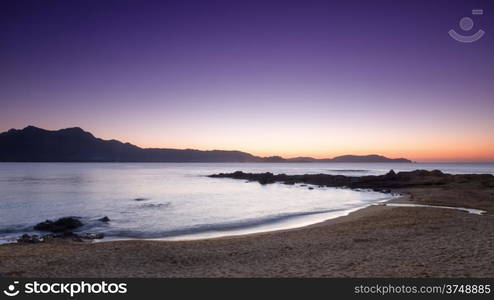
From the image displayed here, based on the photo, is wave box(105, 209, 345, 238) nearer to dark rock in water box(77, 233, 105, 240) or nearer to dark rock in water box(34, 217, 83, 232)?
dark rock in water box(77, 233, 105, 240)

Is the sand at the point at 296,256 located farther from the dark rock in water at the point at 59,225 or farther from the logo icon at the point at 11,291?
the dark rock in water at the point at 59,225

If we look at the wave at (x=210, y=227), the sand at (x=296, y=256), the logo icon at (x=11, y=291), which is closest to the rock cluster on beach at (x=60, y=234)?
the sand at (x=296, y=256)

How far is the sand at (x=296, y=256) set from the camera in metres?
12.7

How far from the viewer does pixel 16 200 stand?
46.6m

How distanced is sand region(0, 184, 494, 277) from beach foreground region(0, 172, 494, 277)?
29mm

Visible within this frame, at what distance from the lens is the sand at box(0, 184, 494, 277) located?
12680 mm

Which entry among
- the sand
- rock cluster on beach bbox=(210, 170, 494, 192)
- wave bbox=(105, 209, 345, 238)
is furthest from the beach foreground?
rock cluster on beach bbox=(210, 170, 494, 192)

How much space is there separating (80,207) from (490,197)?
4582 cm

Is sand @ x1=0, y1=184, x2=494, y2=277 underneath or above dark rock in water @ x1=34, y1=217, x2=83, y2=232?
above

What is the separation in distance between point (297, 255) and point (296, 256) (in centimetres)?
20

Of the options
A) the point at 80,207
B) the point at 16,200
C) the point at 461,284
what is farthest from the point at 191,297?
the point at 16,200

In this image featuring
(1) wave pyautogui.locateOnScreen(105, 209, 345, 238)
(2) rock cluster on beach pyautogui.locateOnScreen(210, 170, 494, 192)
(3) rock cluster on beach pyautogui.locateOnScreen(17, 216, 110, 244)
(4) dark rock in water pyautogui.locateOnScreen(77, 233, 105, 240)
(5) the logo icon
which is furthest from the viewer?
(2) rock cluster on beach pyautogui.locateOnScreen(210, 170, 494, 192)

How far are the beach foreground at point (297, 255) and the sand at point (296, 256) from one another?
29 millimetres

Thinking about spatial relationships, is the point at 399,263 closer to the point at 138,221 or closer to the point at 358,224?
the point at 358,224
